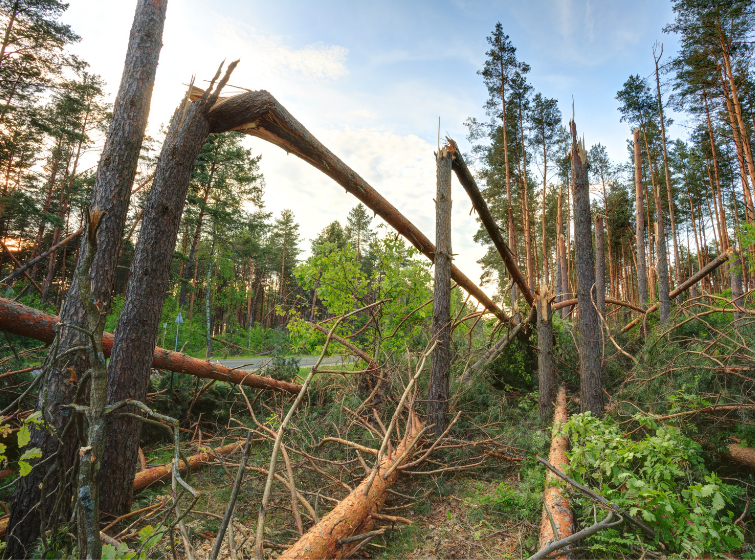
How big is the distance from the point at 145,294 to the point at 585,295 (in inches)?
238

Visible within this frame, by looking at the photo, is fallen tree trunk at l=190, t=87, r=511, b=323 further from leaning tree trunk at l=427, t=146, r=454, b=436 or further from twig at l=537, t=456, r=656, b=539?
twig at l=537, t=456, r=656, b=539

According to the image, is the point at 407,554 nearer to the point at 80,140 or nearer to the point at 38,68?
the point at 38,68

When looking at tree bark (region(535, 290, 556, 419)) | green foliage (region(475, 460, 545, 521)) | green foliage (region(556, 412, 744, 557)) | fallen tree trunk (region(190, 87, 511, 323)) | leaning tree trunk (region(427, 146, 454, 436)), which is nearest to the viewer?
green foliage (region(556, 412, 744, 557))

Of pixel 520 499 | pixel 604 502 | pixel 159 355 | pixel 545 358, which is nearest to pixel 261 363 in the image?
pixel 159 355

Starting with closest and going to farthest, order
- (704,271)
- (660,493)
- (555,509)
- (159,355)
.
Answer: (660,493) < (555,509) < (159,355) < (704,271)

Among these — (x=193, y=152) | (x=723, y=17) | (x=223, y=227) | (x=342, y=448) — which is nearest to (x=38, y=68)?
(x=223, y=227)

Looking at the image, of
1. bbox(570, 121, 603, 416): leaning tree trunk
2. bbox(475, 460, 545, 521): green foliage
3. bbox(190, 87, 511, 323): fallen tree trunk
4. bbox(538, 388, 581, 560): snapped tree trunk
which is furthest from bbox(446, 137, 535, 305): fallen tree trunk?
bbox(475, 460, 545, 521): green foliage

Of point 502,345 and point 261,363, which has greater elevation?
point 502,345

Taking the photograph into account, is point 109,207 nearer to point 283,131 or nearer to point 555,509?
point 283,131

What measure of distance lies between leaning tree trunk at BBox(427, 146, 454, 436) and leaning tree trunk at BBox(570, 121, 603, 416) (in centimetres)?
242

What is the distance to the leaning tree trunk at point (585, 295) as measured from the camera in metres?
5.30

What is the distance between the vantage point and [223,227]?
20.1 meters

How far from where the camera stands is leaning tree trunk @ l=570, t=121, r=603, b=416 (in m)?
5.30

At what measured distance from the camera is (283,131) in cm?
356
